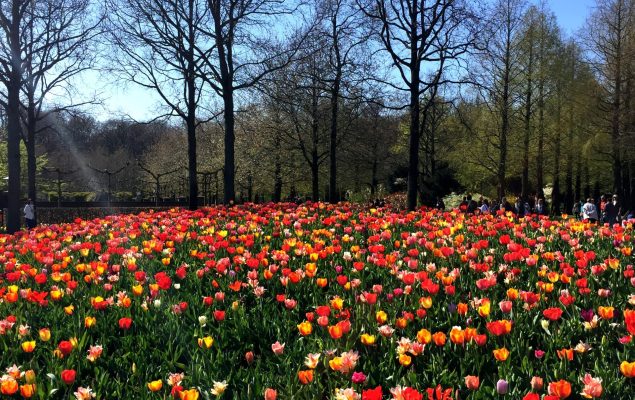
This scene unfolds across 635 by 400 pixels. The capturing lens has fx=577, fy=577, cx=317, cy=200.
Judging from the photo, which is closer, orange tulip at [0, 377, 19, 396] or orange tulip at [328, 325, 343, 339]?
orange tulip at [0, 377, 19, 396]

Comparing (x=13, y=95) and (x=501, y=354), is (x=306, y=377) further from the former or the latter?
(x=13, y=95)

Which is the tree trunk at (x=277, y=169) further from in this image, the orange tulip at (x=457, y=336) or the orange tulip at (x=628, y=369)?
the orange tulip at (x=628, y=369)

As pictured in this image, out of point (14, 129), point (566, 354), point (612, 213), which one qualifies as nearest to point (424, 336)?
→ point (566, 354)

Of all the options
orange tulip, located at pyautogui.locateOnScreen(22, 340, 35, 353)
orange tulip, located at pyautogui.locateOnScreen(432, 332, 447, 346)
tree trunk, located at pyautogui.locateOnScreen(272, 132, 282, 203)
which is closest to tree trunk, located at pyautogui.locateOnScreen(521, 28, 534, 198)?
tree trunk, located at pyautogui.locateOnScreen(272, 132, 282, 203)

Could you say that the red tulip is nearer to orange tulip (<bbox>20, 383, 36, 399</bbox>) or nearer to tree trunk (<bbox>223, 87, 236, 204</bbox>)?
orange tulip (<bbox>20, 383, 36, 399</bbox>)

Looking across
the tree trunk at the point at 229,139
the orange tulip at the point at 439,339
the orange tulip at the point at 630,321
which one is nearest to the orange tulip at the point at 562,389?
the orange tulip at the point at 439,339

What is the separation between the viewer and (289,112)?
74.4ft

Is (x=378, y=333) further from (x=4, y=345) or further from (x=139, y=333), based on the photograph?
(x=4, y=345)

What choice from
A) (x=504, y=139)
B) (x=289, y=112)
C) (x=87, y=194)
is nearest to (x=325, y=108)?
(x=289, y=112)

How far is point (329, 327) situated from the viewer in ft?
8.75

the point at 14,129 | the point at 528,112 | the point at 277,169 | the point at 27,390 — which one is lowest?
the point at 27,390

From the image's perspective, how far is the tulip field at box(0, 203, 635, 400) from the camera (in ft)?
7.77

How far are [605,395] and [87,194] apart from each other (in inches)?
1670

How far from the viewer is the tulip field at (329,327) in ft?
7.77
